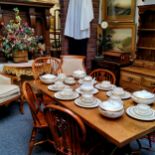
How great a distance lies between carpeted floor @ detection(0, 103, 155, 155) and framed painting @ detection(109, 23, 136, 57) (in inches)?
72.4

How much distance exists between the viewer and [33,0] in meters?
4.07

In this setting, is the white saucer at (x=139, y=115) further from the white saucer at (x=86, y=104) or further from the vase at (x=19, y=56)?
the vase at (x=19, y=56)

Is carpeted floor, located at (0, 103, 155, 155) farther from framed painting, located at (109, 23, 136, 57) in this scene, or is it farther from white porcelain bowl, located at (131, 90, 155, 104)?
framed painting, located at (109, 23, 136, 57)

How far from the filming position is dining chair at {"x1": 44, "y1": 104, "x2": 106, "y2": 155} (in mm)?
1418

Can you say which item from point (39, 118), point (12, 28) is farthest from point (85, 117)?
point (12, 28)

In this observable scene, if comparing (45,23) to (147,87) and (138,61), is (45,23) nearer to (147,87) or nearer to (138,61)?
(138,61)

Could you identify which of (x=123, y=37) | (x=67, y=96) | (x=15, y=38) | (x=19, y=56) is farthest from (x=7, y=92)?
(x=123, y=37)

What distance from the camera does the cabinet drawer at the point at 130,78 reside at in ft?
10.6

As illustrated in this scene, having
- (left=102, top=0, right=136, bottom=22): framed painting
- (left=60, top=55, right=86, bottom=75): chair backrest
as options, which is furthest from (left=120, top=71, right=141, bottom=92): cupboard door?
(left=102, top=0, right=136, bottom=22): framed painting

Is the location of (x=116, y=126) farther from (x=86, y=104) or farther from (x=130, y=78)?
(x=130, y=78)

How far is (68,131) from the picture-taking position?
58.7 inches

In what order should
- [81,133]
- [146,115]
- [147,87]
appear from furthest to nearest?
1. [147,87]
2. [146,115]
3. [81,133]

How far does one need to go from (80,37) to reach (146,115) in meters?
2.71

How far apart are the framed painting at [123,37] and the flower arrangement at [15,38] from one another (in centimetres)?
156
